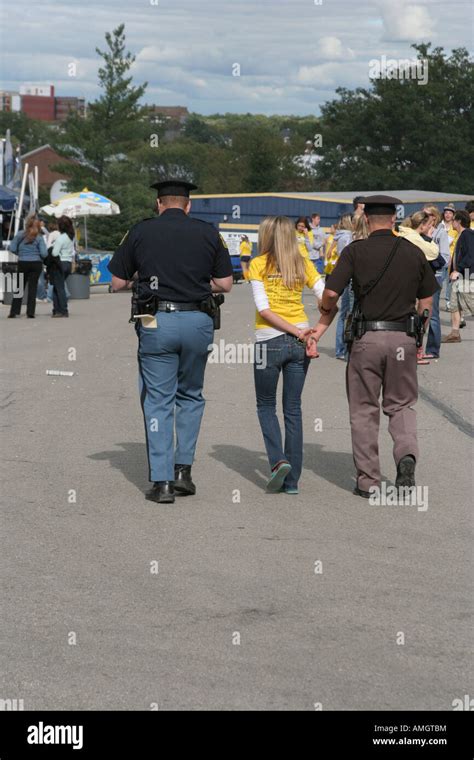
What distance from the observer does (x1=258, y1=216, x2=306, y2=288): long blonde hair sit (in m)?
8.48

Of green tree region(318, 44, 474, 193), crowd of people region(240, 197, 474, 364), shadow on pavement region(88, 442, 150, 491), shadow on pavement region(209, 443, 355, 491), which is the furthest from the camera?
green tree region(318, 44, 474, 193)

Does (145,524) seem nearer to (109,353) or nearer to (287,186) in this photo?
(109,353)

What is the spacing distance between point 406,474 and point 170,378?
5.18 ft

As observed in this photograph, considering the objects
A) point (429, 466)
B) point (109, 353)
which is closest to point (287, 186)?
point (109, 353)

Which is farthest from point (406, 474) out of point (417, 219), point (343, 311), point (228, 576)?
point (343, 311)

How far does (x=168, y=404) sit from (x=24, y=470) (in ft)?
4.63

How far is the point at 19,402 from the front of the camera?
12.7 meters

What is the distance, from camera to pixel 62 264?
25250 millimetres

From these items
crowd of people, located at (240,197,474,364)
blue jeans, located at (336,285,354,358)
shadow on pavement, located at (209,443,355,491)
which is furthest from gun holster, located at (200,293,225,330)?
blue jeans, located at (336,285,354,358)

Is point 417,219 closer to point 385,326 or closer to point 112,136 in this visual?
point 385,326

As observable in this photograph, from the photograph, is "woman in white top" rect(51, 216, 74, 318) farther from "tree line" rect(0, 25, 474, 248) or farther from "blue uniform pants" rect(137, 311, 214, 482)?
"tree line" rect(0, 25, 474, 248)

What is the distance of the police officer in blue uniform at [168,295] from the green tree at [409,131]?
90.7 m

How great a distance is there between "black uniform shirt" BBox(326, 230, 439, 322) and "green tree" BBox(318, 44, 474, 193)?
90.3 m
